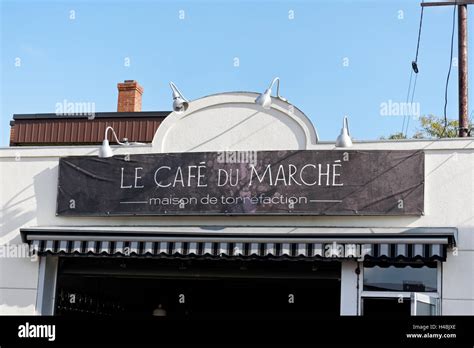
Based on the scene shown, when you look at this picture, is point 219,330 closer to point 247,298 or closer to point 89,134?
point 247,298

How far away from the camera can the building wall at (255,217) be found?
13.5 meters

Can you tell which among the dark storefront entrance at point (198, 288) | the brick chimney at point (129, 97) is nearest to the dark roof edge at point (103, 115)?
the brick chimney at point (129, 97)

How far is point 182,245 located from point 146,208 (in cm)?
125

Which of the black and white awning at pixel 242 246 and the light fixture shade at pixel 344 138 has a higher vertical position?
the light fixture shade at pixel 344 138

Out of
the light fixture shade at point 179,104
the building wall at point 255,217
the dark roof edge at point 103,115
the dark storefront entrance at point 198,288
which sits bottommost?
the dark storefront entrance at point 198,288

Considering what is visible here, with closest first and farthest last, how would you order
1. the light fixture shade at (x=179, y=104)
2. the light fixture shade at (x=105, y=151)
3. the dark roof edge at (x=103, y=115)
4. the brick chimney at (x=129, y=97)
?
the light fixture shade at (x=179, y=104)
the light fixture shade at (x=105, y=151)
the dark roof edge at (x=103, y=115)
the brick chimney at (x=129, y=97)

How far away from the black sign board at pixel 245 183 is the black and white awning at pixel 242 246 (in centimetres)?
70

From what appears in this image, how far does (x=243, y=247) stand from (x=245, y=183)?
1.33 meters

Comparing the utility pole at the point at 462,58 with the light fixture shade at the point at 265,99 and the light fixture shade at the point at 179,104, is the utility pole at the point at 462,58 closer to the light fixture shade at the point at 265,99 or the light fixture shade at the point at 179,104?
the light fixture shade at the point at 265,99

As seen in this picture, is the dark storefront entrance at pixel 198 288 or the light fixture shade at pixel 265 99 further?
the dark storefront entrance at pixel 198 288

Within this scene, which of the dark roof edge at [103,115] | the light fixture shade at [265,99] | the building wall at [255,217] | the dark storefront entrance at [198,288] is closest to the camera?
the building wall at [255,217]

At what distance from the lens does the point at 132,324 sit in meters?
10.2

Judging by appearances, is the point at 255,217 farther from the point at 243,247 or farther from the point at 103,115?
the point at 103,115

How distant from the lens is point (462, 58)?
17.1m
